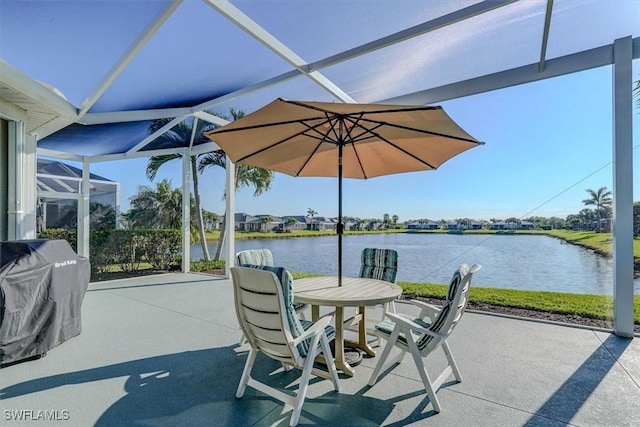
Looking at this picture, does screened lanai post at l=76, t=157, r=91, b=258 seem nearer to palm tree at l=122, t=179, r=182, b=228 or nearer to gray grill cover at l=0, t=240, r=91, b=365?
palm tree at l=122, t=179, r=182, b=228

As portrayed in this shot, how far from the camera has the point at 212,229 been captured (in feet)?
31.5

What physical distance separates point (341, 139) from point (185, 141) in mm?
6095

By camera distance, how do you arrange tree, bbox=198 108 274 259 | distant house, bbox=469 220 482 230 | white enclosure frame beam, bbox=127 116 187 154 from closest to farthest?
distant house, bbox=469 220 482 230
white enclosure frame beam, bbox=127 116 187 154
tree, bbox=198 108 274 259

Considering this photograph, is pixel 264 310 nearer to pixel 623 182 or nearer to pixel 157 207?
pixel 623 182

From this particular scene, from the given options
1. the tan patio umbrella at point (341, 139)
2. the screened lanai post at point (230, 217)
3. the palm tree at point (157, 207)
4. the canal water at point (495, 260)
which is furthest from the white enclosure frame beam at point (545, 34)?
the palm tree at point (157, 207)

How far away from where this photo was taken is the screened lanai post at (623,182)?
370 cm

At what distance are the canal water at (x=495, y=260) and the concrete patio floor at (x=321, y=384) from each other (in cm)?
131

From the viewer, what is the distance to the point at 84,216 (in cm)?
821

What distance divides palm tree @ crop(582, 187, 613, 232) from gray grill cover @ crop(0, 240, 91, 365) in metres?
6.82

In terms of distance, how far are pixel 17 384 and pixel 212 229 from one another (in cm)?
697

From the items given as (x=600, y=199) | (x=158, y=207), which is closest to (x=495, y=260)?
(x=600, y=199)

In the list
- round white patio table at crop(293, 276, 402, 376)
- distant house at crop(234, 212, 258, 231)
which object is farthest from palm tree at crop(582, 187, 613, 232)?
distant house at crop(234, 212, 258, 231)

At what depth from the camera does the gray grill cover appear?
304 centimetres

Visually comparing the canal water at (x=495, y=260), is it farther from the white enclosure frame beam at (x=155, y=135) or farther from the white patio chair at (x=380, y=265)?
the white enclosure frame beam at (x=155, y=135)
